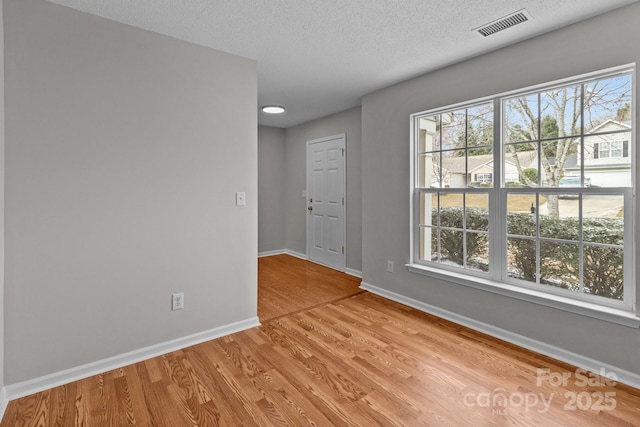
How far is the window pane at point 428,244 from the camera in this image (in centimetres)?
323

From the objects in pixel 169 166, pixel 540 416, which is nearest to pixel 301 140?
pixel 169 166

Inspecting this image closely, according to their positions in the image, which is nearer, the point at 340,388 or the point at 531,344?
the point at 340,388

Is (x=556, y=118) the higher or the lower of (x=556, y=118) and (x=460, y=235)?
the higher

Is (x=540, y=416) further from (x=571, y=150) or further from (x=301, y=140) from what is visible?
(x=301, y=140)

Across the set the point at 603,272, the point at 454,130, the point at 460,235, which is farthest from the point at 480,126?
the point at 603,272

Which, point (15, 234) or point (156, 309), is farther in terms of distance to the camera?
point (156, 309)

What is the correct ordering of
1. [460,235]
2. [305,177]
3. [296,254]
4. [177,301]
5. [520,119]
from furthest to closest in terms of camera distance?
[296,254], [305,177], [460,235], [520,119], [177,301]

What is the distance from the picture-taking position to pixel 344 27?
2248 millimetres

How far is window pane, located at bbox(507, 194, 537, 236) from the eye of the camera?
250cm

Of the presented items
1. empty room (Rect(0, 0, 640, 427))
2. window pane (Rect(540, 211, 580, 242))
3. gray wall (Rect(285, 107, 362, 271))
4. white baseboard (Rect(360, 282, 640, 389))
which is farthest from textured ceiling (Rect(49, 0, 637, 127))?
white baseboard (Rect(360, 282, 640, 389))

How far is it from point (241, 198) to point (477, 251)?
7.34ft

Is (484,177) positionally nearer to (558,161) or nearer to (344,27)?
(558,161)

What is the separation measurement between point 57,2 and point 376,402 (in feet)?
10.3

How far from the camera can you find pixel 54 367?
198 cm
